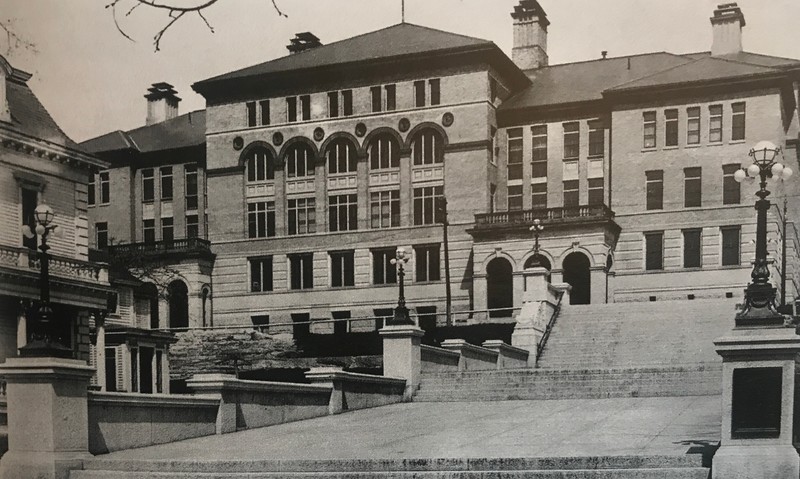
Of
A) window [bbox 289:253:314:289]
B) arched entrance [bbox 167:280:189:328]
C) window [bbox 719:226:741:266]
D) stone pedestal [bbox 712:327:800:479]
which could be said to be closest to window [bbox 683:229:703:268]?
window [bbox 719:226:741:266]

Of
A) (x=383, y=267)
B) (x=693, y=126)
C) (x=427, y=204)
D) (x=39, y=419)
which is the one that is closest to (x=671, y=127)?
(x=693, y=126)

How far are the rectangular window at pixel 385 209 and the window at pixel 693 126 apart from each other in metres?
15.0

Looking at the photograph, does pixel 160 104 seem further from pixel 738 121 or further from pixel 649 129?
pixel 738 121

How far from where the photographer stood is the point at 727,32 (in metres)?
44.5

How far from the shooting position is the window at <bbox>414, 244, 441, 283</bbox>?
5166cm

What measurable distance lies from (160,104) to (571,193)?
27243 mm

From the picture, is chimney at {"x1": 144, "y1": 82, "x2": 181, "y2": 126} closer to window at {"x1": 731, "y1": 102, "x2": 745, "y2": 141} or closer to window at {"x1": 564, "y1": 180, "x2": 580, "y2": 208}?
window at {"x1": 564, "y1": 180, "x2": 580, "y2": 208}

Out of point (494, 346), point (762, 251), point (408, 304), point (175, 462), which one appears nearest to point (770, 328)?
point (762, 251)

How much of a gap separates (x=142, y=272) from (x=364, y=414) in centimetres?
3904

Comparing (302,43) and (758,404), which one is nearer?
(758,404)

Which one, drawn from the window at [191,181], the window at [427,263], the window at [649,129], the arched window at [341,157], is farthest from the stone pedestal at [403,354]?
the window at [191,181]

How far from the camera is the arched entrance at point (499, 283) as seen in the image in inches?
1950

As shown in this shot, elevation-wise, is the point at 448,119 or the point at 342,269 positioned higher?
the point at 448,119

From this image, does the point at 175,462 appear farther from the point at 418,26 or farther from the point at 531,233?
the point at 418,26
